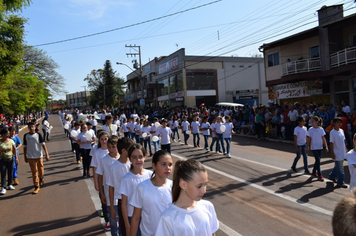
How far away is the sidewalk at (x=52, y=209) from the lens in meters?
5.55

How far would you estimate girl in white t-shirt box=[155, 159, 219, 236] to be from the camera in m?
2.19

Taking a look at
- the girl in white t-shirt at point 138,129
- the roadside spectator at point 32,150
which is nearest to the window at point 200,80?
the girl in white t-shirt at point 138,129

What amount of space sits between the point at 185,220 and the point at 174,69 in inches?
1515

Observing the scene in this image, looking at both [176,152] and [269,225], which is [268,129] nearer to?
[176,152]

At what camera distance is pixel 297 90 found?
2211cm

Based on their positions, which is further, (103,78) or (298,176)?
(103,78)

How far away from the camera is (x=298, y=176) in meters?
8.58

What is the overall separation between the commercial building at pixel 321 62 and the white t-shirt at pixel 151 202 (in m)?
17.4

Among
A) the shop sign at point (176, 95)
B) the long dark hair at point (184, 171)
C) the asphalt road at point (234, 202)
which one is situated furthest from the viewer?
the shop sign at point (176, 95)

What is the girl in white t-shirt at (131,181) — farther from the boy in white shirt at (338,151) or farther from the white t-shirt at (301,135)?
the white t-shirt at (301,135)

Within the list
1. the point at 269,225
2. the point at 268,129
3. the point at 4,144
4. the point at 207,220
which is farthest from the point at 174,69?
the point at 207,220

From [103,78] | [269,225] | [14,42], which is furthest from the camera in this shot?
[103,78]

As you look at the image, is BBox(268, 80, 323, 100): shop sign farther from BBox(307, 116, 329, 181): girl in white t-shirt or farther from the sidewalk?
the sidewalk

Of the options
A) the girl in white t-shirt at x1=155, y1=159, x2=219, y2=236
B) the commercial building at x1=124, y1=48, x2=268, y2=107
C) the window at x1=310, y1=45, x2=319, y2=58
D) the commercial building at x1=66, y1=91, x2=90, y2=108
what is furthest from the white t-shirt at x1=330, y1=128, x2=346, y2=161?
the commercial building at x1=66, y1=91, x2=90, y2=108
